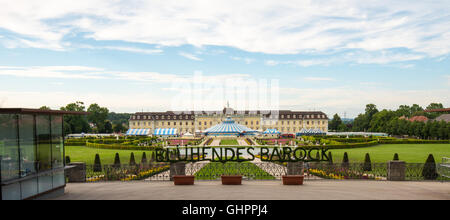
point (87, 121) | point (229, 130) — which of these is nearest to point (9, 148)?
point (229, 130)

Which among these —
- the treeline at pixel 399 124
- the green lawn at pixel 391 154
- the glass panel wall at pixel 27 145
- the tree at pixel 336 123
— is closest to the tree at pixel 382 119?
the treeline at pixel 399 124

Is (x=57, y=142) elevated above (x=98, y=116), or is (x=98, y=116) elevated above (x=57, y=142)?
(x=98, y=116)

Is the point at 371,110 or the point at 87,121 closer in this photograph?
the point at 87,121

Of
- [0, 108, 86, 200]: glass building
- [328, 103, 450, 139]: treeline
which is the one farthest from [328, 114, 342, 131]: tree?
[0, 108, 86, 200]: glass building

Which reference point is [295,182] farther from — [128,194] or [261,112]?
[261,112]

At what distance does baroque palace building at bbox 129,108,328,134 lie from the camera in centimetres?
9006

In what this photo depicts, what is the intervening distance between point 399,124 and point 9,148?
68.7m

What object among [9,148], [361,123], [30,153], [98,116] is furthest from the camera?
[361,123]

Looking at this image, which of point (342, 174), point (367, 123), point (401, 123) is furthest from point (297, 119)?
point (342, 174)

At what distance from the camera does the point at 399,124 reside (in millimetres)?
63250

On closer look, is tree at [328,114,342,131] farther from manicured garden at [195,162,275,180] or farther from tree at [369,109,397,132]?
manicured garden at [195,162,275,180]

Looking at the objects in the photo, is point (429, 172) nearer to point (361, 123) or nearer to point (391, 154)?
point (391, 154)

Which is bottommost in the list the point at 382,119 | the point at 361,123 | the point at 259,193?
the point at 361,123

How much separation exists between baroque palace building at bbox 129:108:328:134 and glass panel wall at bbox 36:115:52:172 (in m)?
80.3
